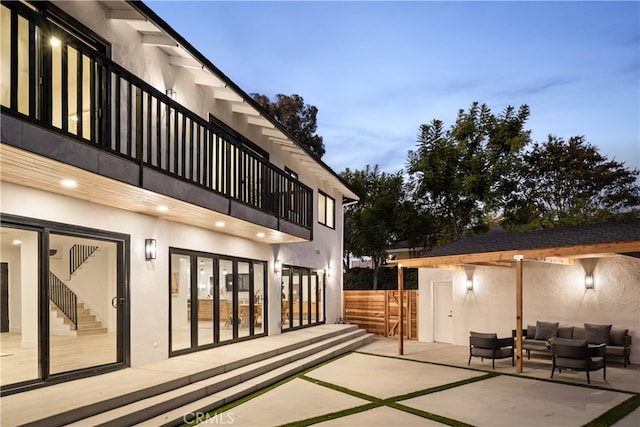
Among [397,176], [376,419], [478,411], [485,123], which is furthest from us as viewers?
[397,176]

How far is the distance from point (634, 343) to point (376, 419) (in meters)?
8.03

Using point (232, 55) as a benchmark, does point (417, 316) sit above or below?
below

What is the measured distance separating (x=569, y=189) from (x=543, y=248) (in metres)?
15.8

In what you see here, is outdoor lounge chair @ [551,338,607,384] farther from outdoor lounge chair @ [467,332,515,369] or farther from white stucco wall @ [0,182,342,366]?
white stucco wall @ [0,182,342,366]

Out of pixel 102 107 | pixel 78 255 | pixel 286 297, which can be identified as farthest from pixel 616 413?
pixel 78 255

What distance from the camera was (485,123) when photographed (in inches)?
973

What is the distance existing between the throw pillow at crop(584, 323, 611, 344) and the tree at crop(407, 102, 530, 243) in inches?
492

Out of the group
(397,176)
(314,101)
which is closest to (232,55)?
(314,101)

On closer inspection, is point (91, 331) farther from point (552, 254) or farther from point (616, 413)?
point (616, 413)

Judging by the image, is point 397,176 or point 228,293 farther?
point 397,176

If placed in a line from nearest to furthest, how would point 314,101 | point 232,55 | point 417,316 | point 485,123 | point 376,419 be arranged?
point 376,419 → point 417,316 → point 485,123 → point 232,55 → point 314,101

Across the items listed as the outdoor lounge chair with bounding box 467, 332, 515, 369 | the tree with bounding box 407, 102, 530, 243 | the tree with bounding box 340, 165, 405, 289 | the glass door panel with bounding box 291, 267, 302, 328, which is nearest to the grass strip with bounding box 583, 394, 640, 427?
the outdoor lounge chair with bounding box 467, 332, 515, 369

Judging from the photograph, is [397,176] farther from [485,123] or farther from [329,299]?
[329,299]

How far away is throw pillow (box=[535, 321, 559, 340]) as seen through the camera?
41.8 feet
